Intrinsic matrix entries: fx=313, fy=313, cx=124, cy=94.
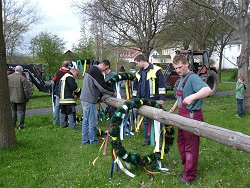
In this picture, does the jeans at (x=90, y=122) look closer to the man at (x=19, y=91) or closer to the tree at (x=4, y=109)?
the tree at (x=4, y=109)

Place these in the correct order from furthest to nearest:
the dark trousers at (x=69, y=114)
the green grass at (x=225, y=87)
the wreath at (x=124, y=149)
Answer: the green grass at (x=225, y=87), the dark trousers at (x=69, y=114), the wreath at (x=124, y=149)

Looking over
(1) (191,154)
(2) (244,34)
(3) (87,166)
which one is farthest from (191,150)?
(2) (244,34)

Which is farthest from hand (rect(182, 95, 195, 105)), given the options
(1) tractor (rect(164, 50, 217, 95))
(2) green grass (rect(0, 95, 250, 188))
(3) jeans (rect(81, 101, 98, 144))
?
(1) tractor (rect(164, 50, 217, 95))

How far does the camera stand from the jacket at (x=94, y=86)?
7.41 meters

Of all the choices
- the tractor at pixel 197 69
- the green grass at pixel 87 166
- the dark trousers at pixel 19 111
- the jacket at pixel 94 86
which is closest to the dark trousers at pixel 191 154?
the green grass at pixel 87 166

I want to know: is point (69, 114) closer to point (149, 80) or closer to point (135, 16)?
point (149, 80)

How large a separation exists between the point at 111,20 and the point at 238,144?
60.4 ft

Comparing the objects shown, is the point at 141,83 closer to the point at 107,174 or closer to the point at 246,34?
the point at 107,174

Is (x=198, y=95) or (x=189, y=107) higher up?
(x=198, y=95)

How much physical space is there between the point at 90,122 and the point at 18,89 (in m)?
3.12

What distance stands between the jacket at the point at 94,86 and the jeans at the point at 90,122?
159 millimetres

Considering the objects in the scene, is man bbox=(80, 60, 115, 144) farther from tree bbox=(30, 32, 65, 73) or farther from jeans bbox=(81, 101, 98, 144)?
tree bbox=(30, 32, 65, 73)

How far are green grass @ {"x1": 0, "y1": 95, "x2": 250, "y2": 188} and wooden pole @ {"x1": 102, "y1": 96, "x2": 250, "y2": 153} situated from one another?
3.12 ft

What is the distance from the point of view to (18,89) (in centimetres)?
945
